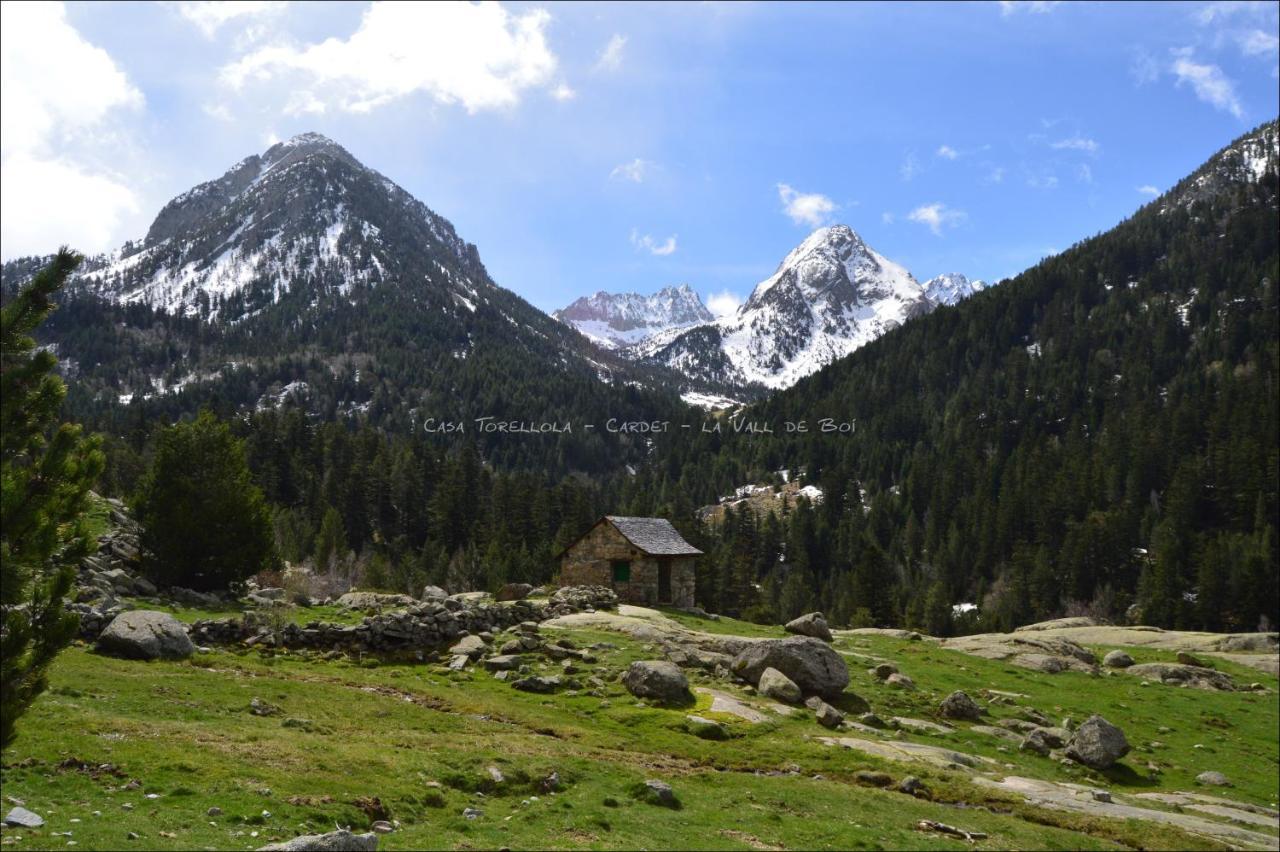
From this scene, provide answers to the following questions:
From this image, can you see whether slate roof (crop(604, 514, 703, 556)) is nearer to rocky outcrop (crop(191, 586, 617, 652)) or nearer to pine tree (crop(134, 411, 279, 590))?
rocky outcrop (crop(191, 586, 617, 652))

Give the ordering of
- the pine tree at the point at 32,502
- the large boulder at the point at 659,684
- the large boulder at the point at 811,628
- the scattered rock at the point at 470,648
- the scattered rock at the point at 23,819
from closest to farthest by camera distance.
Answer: the pine tree at the point at 32,502 → the scattered rock at the point at 23,819 → the large boulder at the point at 659,684 → the scattered rock at the point at 470,648 → the large boulder at the point at 811,628

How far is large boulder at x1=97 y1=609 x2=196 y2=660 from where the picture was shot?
27516 millimetres

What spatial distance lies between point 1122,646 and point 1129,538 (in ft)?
259

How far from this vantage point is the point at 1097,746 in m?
31.5

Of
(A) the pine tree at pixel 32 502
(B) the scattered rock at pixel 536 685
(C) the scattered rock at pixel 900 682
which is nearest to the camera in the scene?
(A) the pine tree at pixel 32 502

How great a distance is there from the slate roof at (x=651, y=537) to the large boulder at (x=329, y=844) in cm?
4516

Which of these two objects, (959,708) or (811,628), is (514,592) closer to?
(811,628)

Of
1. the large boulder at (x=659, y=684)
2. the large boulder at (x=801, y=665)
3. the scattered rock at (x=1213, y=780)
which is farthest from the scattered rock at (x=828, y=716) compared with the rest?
the scattered rock at (x=1213, y=780)

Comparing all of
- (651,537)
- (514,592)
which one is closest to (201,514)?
(514,592)

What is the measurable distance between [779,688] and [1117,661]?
34184 millimetres

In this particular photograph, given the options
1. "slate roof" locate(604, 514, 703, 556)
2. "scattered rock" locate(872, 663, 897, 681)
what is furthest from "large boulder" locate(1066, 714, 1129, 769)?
"slate roof" locate(604, 514, 703, 556)

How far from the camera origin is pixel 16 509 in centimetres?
973

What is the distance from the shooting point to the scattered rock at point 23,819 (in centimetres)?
1226

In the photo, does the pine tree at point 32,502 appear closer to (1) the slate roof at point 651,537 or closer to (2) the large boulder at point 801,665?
(2) the large boulder at point 801,665
